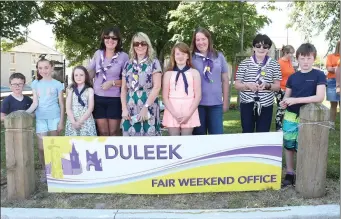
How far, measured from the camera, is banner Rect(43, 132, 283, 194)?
3.97 m

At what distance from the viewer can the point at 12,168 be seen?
4.07 metres

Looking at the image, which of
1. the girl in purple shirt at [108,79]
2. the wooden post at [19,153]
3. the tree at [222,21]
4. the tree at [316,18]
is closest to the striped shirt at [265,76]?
the girl in purple shirt at [108,79]

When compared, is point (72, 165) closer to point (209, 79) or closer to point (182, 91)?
point (182, 91)

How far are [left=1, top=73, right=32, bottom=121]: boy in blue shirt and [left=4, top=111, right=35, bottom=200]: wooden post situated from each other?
656 mm

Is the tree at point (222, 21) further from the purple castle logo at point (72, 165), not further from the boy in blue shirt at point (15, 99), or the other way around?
the purple castle logo at point (72, 165)

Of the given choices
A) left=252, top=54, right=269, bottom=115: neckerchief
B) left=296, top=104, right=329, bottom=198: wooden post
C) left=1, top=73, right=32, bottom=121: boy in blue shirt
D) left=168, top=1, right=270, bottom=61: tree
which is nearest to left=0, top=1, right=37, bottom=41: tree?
left=168, top=1, right=270, bottom=61: tree

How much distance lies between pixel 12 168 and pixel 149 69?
188 cm

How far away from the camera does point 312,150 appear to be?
3.88m

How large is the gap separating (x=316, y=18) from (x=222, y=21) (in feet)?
17.5

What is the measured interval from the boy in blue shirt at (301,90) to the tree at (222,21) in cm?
740

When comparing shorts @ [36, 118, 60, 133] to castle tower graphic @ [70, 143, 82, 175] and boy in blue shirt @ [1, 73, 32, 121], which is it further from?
castle tower graphic @ [70, 143, 82, 175]

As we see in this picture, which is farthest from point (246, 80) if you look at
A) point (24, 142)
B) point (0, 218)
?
point (0, 218)

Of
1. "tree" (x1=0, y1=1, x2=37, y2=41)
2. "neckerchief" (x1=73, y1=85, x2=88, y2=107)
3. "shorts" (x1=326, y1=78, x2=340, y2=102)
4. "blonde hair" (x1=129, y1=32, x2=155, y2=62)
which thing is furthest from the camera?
"tree" (x1=0, y1=1, x2=37, y2=41)

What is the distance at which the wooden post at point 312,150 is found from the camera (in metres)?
3.84
